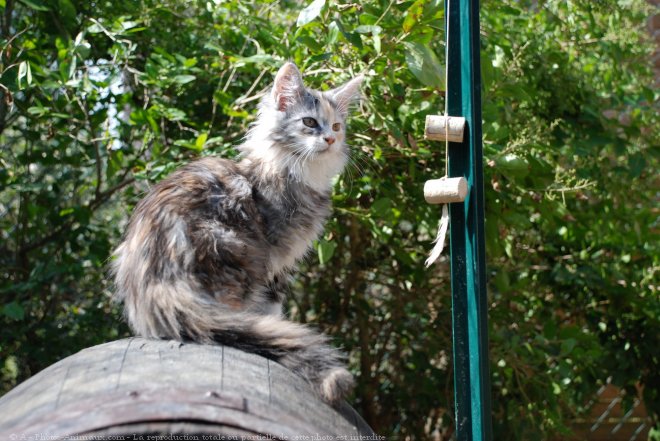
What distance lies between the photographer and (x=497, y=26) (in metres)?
3.51

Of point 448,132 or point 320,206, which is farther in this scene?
point 320,206

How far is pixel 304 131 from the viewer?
2.93 m

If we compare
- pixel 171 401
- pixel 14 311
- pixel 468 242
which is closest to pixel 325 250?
pixel 468 242

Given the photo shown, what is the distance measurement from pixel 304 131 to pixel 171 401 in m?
1.49

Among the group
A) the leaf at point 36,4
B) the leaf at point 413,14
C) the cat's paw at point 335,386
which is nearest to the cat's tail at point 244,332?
the cat's paw at point 335,386

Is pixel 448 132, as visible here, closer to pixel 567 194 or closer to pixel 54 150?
pixel 567 194

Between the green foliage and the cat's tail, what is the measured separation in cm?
85

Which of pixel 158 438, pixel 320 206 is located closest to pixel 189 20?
pixel 320 206

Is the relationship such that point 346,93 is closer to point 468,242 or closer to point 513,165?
point 513,165

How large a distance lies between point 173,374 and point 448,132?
97cm

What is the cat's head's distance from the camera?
285 cm

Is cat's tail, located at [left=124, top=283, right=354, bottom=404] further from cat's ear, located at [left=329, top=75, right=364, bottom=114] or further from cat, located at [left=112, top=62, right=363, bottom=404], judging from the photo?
cat's ear, located at [left=329, top=75, right=364, bottom=114]

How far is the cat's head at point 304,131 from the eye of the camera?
9.36 ft

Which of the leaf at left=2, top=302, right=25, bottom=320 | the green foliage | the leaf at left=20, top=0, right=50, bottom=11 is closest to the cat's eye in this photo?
the green foliage
